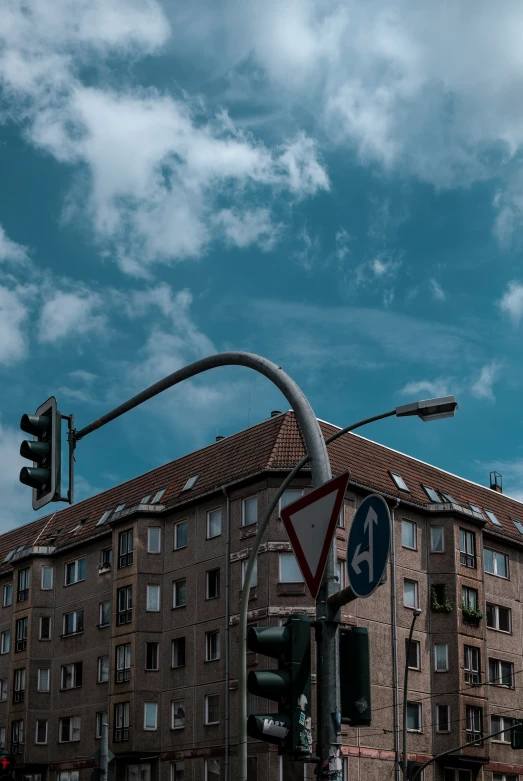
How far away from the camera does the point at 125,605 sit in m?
51.9

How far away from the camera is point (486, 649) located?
172ft

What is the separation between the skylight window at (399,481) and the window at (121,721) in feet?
49.9

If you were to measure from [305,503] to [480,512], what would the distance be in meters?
48.1

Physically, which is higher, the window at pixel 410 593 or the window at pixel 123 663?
the window at pixel 410 593

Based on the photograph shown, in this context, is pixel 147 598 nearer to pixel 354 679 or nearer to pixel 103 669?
pixel 103 669

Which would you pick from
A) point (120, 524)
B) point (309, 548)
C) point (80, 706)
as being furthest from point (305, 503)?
point (80, 706)

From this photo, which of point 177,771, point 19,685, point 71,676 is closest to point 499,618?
point 177,771

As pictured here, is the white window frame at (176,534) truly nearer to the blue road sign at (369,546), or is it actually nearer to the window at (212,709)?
the window at (212,709)

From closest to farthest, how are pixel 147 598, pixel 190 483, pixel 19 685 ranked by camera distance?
pixel 147 598, pixel 190 483, pixel 19 685

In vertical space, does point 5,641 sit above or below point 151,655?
above

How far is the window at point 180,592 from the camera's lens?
5047cm

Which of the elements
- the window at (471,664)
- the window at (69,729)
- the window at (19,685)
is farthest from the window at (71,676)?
the window at (471,664)

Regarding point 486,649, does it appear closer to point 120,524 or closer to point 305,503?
point 120,524

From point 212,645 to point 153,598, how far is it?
4276 mm
